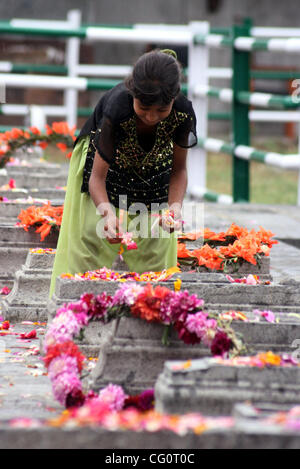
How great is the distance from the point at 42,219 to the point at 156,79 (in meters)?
1.59

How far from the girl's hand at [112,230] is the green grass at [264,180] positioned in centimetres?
710

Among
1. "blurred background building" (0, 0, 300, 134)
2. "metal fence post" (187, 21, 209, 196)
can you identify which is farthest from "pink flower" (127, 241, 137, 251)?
"blurred background building" (0, 0, 300, 134)

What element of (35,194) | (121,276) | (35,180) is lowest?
(121,276)

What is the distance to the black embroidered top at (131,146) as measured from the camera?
388cm

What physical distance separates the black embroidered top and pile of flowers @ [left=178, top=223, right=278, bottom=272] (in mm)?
365

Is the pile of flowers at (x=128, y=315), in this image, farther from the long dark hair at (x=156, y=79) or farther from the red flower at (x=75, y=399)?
the long dark hair at (x=156, y=79)

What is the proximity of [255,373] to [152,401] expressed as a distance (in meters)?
0.37

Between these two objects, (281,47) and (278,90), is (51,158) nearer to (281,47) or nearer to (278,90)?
(278,90)

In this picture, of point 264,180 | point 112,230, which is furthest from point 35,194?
point 264,180

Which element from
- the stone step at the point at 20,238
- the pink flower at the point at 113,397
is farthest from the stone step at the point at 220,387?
the stone step at the point at 20,238

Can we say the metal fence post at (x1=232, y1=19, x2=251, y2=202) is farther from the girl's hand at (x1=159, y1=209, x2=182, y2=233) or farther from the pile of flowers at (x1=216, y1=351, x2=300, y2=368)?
the pile of flowers at (x1=216, y1=351, x2=300, y2=368)

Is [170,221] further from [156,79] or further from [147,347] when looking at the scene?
[147,347]

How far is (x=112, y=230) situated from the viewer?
3.87 m

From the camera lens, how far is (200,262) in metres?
4.46
